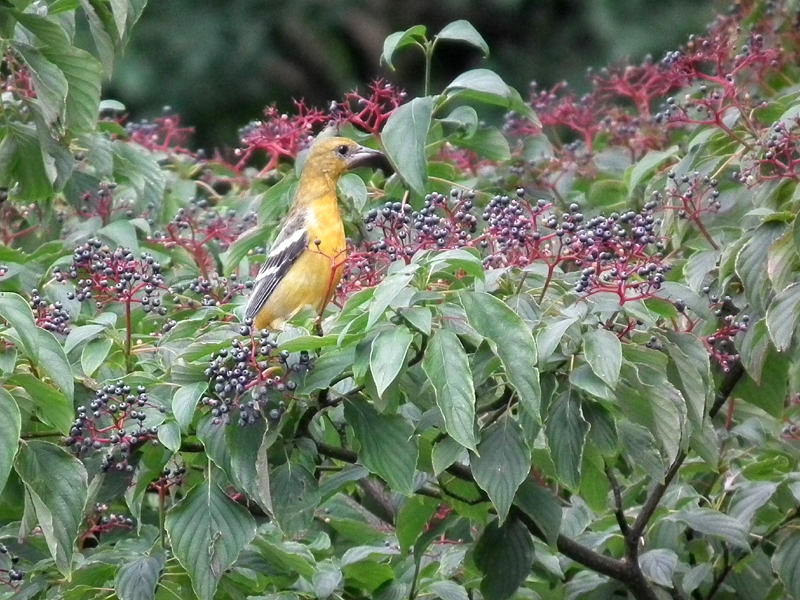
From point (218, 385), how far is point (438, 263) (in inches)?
22.1

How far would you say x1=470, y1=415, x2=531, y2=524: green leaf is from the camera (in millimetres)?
2736

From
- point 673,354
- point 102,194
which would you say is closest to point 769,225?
point 673,354

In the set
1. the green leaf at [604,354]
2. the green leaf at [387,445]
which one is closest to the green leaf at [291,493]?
the green leaf at [387,445]

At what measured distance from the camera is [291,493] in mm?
2904

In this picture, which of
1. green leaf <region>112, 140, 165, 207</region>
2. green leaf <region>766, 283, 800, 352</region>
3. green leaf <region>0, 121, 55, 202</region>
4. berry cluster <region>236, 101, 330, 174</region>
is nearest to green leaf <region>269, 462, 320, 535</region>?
green leaf <region>766, 283, 800, 352</region>

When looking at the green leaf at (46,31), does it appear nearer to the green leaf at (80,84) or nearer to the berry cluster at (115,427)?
the green leaf at (80,84)

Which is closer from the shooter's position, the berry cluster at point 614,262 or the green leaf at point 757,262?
the berry cluster at point 614,262

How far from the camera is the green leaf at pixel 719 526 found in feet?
11.0

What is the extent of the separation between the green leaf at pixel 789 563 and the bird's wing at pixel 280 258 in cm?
199

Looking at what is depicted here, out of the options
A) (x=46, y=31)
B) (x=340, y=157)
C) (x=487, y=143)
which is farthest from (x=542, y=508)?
(x=340, y=157)

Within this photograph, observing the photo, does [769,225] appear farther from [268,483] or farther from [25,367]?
[25,367]

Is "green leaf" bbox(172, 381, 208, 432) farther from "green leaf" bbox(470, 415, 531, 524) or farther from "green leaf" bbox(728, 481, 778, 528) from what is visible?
"green leaf" bbox(728, 481, 778, 528)

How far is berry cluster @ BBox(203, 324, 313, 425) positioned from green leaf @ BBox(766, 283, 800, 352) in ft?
3.84

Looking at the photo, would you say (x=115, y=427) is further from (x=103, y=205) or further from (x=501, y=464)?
(x=103, y=205)
